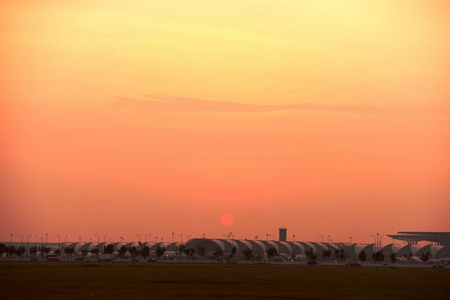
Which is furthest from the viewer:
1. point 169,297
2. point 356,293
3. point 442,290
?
point 442,290

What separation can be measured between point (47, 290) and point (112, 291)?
689 centimetres

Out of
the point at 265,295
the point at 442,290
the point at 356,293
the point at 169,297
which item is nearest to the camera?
the point at 169,297

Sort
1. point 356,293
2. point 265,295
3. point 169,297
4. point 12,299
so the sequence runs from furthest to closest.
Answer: point 356,293
point 265,295
point 169,297
point 12,299

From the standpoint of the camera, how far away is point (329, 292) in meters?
82.2

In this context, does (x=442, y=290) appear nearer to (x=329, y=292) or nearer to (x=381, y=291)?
(x=381, y=291)

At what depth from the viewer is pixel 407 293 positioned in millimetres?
83312

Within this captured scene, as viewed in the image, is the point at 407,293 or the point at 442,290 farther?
the point at 442,290

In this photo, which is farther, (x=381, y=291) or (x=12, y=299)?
(x=381, y=291)

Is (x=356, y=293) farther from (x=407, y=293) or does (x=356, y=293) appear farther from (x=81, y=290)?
(x=81, y=290)

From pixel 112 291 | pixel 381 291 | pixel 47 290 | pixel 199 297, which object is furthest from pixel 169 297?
pixel 381 291

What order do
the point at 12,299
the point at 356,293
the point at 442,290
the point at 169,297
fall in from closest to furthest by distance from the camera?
the point at 12,299
the point at 169,297
the point at 356,293
the point at 442,290

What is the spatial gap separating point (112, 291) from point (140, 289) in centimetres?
470

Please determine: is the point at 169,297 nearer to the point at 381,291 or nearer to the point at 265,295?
the point at 265,295

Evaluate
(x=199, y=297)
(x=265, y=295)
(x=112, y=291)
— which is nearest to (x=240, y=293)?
(x=265, y=295)
